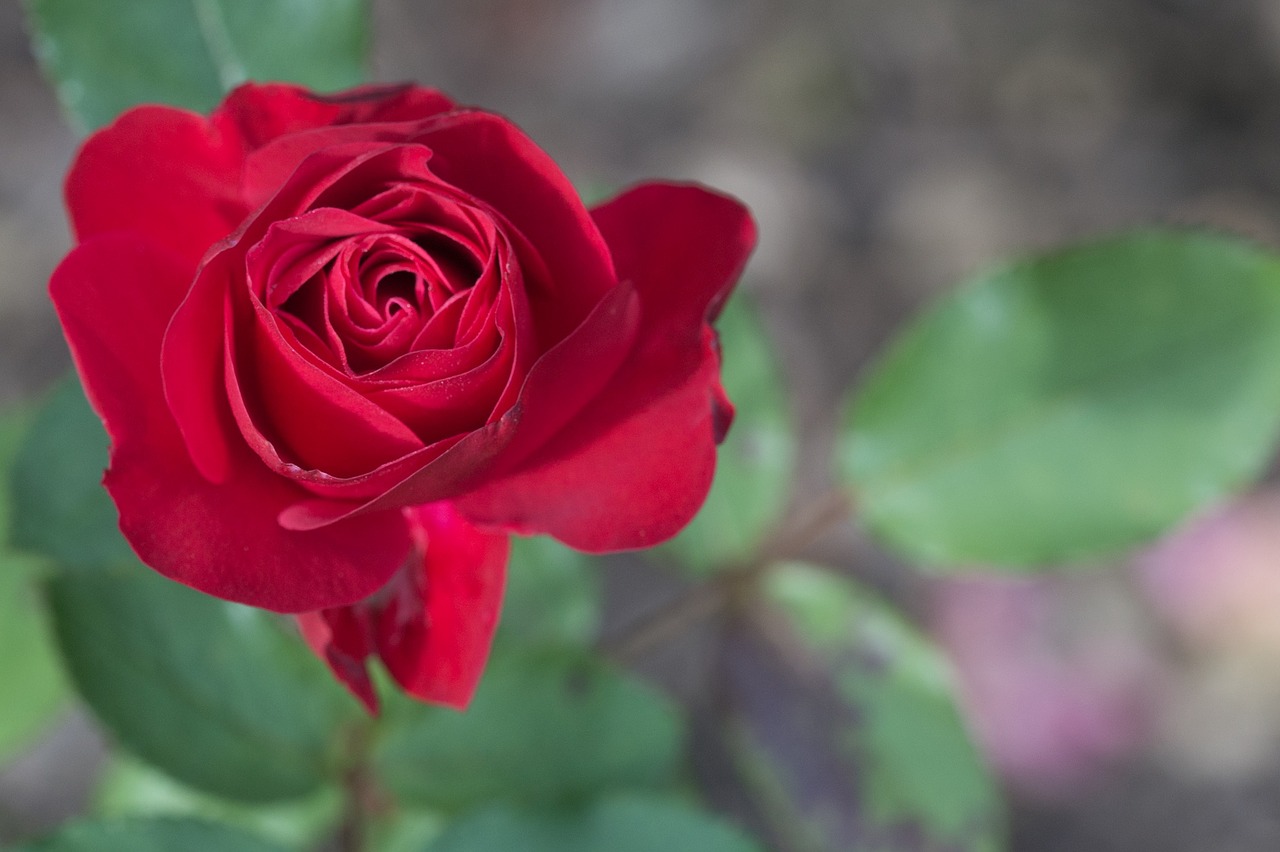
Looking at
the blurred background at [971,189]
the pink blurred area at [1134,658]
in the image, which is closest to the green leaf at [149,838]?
the blurred background at [971,189]

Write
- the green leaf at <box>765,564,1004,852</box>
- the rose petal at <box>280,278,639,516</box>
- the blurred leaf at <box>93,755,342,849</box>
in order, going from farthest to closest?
the blurred leaf at <box>93,755,342,849</box>
the green leaf at <box>765,564,1004,852</box>
the rose petal at <box>280,278,639,516</box>

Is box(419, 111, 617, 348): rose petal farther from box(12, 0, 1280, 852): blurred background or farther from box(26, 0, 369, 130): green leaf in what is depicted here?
box(12, 0, 1280, 852): blurred background

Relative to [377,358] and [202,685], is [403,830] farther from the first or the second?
[377,358]

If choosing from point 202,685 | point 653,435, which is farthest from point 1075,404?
point 202,685

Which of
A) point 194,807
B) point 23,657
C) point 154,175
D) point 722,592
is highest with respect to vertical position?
point 154,175

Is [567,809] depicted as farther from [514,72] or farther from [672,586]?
[514,72]

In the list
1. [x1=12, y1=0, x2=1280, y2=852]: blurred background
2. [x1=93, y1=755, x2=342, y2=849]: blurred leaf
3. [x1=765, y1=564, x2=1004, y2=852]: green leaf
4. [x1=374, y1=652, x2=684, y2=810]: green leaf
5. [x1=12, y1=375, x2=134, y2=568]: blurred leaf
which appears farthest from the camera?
[x1=12, y1=0, x2=1280, y2=852]: blurred background

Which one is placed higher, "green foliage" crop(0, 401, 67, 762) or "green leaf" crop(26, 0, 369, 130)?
"green leaf" crop(26, 0, 369, 130)

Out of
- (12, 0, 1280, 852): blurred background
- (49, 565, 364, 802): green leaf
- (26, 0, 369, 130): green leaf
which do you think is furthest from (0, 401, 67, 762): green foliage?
(12, 0, 1280, 852): blurred background
